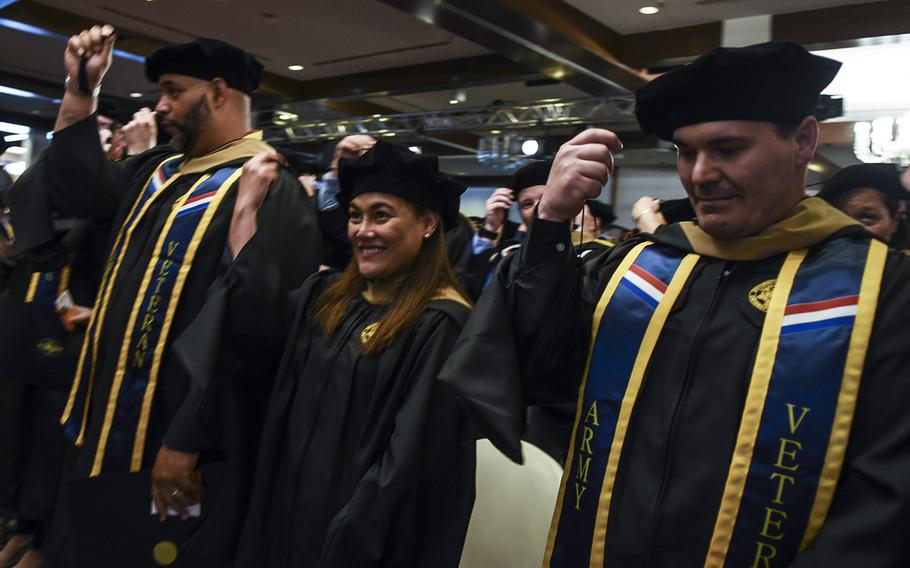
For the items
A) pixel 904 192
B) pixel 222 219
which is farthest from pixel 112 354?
pixel 904 192

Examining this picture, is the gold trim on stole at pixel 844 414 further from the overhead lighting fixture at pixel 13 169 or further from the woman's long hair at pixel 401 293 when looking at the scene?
the overhead lighting fixture at pixel 13 169

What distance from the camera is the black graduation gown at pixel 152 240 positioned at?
2.51 metres

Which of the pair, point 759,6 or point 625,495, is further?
point 759,6

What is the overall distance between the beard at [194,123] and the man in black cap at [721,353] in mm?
1773

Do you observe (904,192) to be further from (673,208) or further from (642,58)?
(642,58)

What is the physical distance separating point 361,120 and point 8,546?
8.47 meters

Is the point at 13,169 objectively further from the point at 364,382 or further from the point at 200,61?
the point at 364,382

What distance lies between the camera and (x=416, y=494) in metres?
2.01

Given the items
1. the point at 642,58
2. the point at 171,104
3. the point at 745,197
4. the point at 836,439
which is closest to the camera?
the point at 836,439

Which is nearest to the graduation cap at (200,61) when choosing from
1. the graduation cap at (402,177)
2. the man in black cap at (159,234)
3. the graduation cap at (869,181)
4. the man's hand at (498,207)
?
the man in black cap at (159,234)

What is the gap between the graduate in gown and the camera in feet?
6.61

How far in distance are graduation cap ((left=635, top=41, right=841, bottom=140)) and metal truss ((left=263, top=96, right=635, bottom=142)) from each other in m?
7.87

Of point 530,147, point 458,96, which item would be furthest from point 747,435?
point 458,96

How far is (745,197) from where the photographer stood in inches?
59.4
